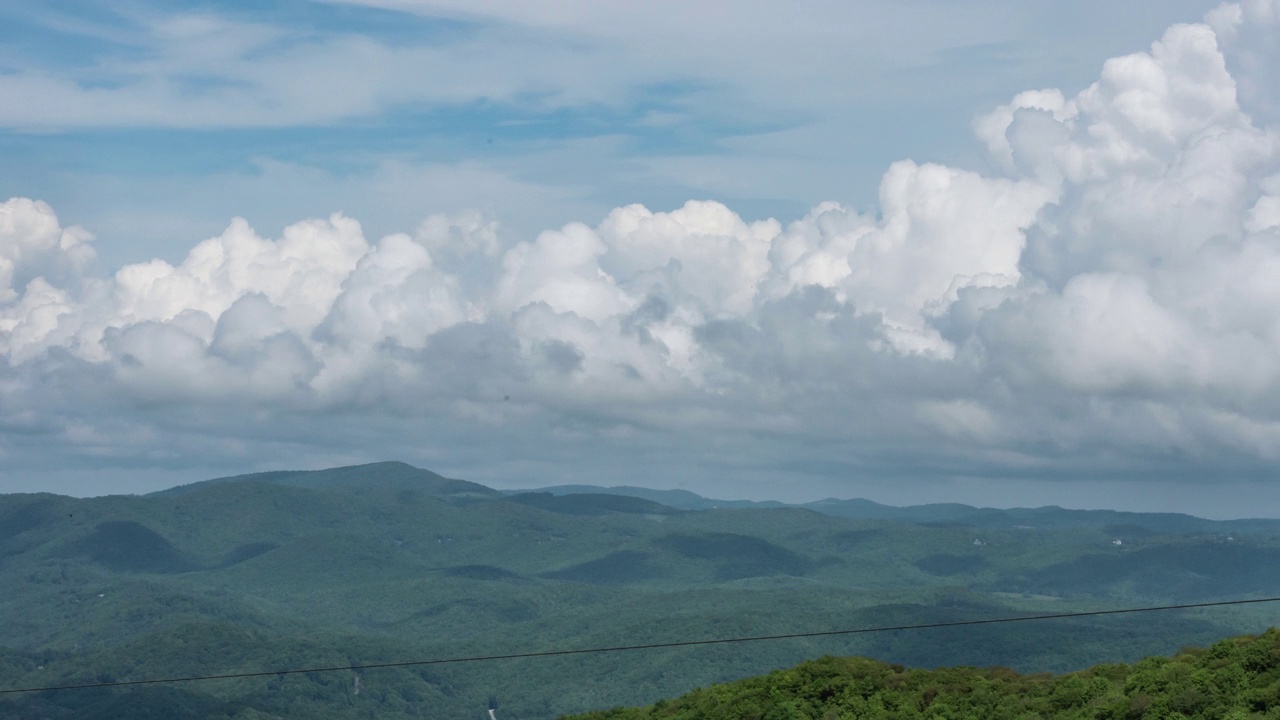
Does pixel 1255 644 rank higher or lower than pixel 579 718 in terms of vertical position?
higher

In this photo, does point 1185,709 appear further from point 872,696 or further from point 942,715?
point 872,696

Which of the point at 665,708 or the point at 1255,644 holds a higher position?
the point at 1255,644

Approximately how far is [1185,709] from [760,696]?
4798cm

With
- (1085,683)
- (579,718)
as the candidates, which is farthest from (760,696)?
(1085,683)

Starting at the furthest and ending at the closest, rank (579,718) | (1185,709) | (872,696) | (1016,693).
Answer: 1. (579,718)
2. (872,696)
3. (1016,693)
4. (1185,709)

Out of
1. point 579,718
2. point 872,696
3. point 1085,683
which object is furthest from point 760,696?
point 1085,683

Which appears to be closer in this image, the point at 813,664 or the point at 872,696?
the point at 872,696

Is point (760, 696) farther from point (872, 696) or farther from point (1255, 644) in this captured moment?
point (1255, 644)

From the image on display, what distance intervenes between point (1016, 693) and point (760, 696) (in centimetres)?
2713

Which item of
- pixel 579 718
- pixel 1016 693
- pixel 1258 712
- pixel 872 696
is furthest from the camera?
pixel 579 718

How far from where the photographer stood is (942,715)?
321 ft

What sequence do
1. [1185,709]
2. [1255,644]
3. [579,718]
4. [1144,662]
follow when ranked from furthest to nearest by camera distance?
[579,718], [1144,662], [1255,644], [1185,709]

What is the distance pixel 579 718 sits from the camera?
134125 mm

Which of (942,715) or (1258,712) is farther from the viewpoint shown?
(942,715)
